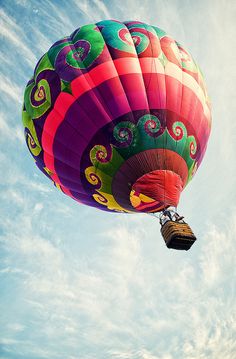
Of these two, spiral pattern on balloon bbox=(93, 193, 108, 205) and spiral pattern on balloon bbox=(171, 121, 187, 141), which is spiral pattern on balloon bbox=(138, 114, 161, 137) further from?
spiral pattern on balloon bbox=(93, 193, 108, 205)

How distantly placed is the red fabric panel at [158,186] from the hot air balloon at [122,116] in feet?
0.08

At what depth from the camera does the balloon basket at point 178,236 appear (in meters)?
6.45

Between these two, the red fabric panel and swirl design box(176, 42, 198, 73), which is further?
swirl design box(176, 42, 198, 73)

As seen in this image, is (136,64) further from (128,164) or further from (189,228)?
(189,228)

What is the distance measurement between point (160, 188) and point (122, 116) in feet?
6.20

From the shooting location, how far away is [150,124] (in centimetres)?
729

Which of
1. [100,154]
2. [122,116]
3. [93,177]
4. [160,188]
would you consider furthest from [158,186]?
[122,116]

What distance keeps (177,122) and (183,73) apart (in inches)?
60.5

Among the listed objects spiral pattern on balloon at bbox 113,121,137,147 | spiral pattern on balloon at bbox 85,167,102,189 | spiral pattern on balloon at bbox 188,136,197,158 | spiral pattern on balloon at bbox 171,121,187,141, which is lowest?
spiral pattern on balloon at bbox 85,167,102,189

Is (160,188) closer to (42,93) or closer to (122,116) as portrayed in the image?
(122,116)

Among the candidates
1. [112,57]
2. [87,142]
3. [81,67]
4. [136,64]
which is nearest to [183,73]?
[136,64]

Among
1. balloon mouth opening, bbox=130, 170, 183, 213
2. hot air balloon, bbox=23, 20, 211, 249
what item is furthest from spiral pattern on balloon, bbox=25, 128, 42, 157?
balloon mouth opening, bbox=130, 170, 183, 213

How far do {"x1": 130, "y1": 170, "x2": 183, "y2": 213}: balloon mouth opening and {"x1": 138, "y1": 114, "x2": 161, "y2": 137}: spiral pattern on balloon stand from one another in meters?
0.91

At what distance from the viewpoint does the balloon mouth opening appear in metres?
7.25
